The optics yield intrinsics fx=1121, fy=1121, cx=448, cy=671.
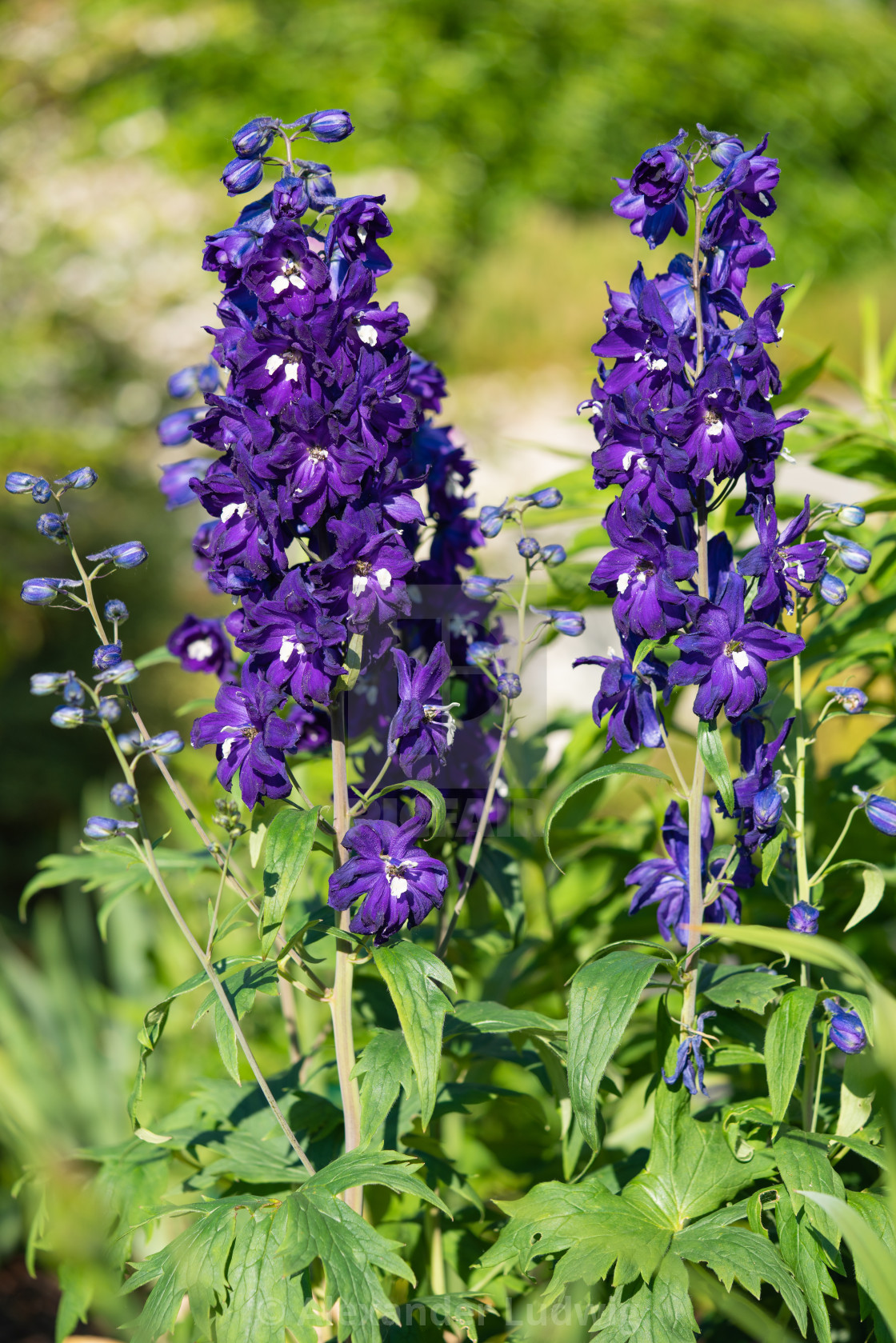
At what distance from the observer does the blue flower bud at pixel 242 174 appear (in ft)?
5.06

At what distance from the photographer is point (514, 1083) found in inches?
100

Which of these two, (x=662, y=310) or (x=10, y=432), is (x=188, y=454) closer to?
(x=10, y=432)

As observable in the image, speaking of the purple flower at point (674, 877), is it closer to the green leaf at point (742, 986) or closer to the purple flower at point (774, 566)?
the green leaf at point (742, 986)

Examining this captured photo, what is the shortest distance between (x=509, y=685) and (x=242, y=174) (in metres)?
0.81

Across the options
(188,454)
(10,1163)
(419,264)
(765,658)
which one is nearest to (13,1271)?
(10,1163)

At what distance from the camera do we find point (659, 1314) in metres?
1.34

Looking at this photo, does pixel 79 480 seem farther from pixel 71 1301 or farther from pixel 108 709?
pixel 71 1301

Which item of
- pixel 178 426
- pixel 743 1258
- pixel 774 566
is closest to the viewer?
pixel 743 1258

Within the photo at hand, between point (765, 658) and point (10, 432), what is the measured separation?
17.3 ft

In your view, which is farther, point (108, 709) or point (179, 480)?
point (179, 480)

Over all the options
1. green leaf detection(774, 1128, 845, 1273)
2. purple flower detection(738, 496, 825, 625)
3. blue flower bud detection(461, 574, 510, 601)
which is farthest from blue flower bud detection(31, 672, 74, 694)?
green leaf detection(774, 1128, 845, 1273)

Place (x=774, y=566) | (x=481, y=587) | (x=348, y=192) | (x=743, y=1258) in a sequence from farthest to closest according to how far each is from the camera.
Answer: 1. (x=348, y=192)
2. (x=481, y=587)
3. (x=774, y=566)
4. (x=743, y=1258)

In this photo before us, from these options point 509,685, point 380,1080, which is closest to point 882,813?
point 509,685

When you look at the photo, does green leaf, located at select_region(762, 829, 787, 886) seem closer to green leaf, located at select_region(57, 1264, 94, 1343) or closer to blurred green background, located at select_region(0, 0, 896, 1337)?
green leaf, located at select_region(57, 1264, 94, 1343)
